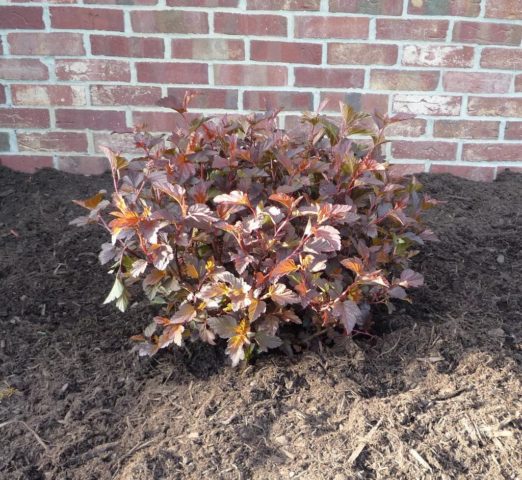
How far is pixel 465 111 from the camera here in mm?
3086

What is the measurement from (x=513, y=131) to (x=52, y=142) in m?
2.35

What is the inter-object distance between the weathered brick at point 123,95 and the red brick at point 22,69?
26 centimetres

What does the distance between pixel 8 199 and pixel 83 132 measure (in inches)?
19.6

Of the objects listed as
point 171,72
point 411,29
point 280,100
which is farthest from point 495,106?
point 171,72

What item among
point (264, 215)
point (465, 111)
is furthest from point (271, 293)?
point (465, 111)

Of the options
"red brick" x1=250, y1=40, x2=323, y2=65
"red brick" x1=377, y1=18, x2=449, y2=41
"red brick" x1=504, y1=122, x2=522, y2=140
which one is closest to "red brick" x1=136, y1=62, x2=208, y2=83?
"red brick" x1=250, y1=40, x2=323, y2=65

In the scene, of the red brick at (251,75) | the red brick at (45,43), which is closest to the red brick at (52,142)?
the red brick at (45,43)

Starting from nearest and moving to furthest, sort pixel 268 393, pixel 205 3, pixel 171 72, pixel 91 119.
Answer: pixel 268 393 → pixel 205 3 → pixel 171 72 → pixel 91 119

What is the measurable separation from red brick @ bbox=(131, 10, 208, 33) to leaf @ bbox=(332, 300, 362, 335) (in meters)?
1.77

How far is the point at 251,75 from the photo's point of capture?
3016 mm

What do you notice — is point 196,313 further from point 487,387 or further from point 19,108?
point 19,108

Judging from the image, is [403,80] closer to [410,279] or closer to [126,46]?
[126,46]

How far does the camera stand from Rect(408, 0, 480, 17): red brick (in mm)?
2896

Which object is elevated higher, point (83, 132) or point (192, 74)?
point (192, 74)
